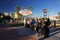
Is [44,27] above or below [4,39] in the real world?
above

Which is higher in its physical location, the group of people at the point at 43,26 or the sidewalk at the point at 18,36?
the group of people at the point at 43,26

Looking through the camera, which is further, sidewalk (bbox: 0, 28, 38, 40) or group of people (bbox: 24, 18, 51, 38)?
group of people (bbox: 24, 18, 51, 38)

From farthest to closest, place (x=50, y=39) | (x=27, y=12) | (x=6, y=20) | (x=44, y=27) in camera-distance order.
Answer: (x=6, y=20)
(x=27, y=12)
(x=44, y=27)
(x=50, y=39)

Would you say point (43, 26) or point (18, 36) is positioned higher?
point (43, 26)

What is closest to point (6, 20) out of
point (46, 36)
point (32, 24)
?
point (32, 24)

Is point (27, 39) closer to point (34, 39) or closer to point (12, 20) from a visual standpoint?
point (34, 39)

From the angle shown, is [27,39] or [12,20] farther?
[12,20]

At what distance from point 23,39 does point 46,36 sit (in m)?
2.00

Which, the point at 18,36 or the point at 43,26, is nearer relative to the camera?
the point at 43,26

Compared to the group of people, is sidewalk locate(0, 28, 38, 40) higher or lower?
lower

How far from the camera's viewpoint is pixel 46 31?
1190 cm

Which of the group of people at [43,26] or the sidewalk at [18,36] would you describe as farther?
the group of people at [43,26]

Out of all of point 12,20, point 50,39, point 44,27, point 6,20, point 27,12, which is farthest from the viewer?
point 6,20

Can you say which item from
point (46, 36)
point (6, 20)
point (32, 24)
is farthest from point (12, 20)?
point (46, 36)
